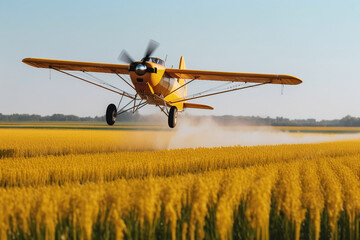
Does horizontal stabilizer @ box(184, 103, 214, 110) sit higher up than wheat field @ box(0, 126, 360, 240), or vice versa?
horizontal stabilizer @ box(184, 103, 214, 110)

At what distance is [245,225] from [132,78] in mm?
12845

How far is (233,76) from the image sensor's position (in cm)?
2122

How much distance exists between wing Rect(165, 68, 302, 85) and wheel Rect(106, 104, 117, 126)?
3591 mm

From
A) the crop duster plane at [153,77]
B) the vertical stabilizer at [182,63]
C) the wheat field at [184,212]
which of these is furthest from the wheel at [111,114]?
the wheat field at [184,212]

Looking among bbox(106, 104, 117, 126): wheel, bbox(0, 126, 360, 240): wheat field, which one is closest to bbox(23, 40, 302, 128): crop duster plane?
bbox(106, 104, 117, 126): wheel

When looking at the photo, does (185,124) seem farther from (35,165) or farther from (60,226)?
(60,226)

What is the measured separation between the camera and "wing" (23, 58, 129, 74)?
20.5 meters

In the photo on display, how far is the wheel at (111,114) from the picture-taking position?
64.5 feet

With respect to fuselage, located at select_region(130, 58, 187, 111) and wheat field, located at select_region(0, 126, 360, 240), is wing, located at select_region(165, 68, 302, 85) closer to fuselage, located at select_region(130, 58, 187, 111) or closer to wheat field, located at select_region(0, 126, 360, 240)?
fuselage, located at select_region(130, 58, 187, 111)

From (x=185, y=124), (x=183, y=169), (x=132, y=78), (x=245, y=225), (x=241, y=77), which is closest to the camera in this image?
(x=245, y=225)

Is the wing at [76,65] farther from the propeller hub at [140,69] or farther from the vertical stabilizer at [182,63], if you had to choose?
the vertical stabilizer at [182,63]

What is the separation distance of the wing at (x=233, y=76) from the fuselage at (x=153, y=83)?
2.22 feet

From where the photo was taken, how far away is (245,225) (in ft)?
22.3

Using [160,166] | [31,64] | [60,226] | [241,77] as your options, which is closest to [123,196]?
[60,226]
